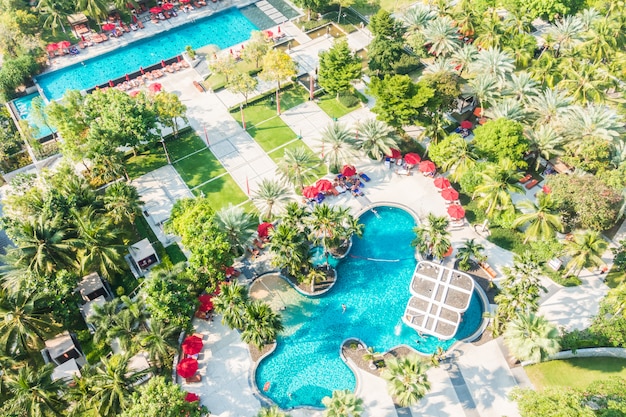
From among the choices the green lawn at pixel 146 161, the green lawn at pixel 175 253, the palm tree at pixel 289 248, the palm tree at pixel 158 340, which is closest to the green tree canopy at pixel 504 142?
the palm tree at pixel 289 248

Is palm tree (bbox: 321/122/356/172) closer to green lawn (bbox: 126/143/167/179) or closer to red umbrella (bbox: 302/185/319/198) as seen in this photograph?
red umbrella (bbox: 302/185/319/198)

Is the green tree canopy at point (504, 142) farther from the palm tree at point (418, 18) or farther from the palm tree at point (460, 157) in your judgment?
the palm tree at point (418, 18)

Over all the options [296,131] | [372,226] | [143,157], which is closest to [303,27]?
[296,131]

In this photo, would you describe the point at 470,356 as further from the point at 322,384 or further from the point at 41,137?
the point at 41,137

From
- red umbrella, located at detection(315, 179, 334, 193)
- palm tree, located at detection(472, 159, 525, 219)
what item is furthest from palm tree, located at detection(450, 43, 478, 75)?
red umbrella, located at detection(315, 179, 334, 193)

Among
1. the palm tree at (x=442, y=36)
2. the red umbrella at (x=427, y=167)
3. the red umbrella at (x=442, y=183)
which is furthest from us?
the palm tree at (x=442, y=36)

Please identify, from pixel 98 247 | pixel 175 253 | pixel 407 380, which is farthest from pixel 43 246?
pixel 407 380
